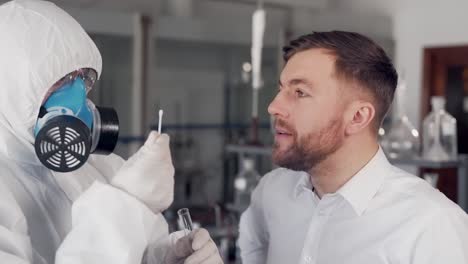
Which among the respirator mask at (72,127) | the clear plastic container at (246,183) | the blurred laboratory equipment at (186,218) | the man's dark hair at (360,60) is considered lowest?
the clear plastic container at (246,183)

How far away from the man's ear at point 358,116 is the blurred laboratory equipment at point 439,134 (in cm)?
92

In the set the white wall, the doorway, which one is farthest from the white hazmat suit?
the white wall

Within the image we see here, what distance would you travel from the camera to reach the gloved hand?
1.02 metres

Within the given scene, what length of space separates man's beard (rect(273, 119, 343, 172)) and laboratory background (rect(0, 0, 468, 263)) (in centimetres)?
136

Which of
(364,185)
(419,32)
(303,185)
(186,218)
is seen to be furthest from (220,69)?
(186,218)

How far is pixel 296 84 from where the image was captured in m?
1.28

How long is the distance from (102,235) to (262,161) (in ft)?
10.0

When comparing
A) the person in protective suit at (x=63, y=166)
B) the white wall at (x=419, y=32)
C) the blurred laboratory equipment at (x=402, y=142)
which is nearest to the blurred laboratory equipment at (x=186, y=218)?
the person in protective suit at (x=63, y=166)

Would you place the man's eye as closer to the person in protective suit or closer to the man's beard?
the man's beard

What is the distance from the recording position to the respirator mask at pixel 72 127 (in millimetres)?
1010

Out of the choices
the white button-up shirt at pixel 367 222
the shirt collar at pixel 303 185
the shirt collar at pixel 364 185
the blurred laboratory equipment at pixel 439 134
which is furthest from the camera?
the blurred laboratory equipment at pixel 439 134

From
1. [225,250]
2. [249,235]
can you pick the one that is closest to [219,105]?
[225,250]

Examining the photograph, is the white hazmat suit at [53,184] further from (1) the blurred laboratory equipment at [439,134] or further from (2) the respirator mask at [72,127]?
(1) the blurred laboratory equipment at [439,134]

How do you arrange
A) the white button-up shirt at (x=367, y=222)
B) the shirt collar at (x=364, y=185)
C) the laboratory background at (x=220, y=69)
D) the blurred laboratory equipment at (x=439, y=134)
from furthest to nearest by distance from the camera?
the laboratory background at (x=220, y=69) → the blurred laboratory equipment at (x=439, y=134) → the shirt collar at (x=364, y=185) → the white button-up shirt at (x=367, y=222)
